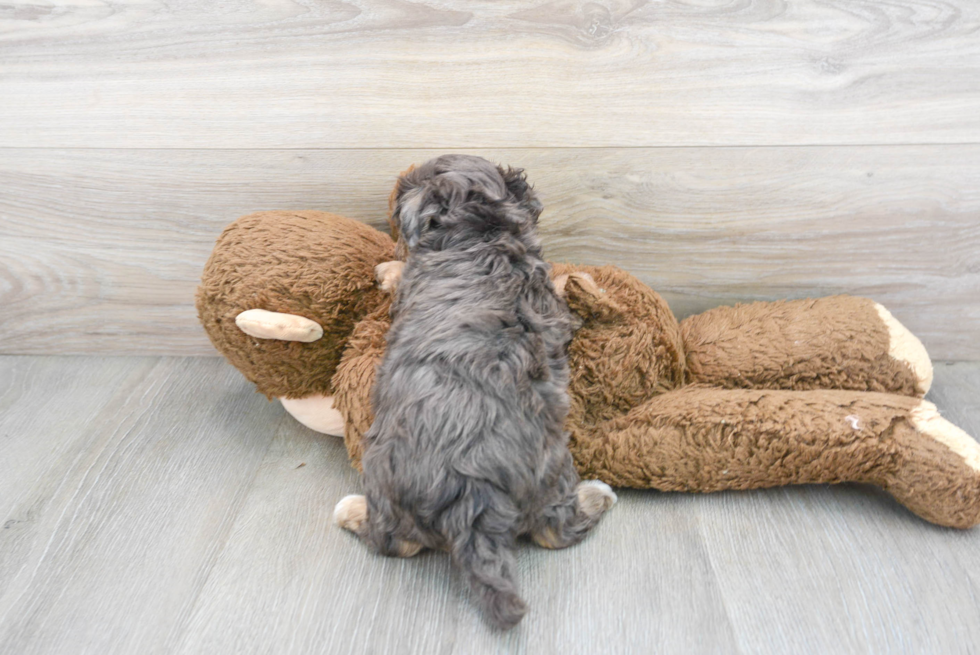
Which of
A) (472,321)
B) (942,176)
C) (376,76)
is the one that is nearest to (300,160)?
(376,76)

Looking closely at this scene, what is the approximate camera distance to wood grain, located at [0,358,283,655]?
964 mm

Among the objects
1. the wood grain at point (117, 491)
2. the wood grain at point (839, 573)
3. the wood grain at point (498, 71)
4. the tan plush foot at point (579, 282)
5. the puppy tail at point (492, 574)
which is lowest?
the wood grain at point (117, 491)

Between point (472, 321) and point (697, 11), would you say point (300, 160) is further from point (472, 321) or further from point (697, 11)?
point (697, 11)

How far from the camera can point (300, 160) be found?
131 cm

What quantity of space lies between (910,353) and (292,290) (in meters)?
1.14

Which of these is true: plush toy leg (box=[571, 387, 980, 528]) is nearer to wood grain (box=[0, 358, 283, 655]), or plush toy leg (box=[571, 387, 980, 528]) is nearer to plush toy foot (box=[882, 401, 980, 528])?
plush toy foot (box=[882, 401, 980, 528])

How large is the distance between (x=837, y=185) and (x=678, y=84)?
38cm

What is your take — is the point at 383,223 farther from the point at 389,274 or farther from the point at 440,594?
the point at 440,594

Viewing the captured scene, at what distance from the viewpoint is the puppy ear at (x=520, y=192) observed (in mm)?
1098

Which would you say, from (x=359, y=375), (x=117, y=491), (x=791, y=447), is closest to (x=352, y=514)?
(x=359, y=375)

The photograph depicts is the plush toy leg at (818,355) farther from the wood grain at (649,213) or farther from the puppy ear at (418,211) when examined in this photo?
the puppy ear at (418,211)

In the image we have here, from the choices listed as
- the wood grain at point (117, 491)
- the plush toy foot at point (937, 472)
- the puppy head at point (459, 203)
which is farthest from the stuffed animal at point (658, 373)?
the wood grain at point (117, 491)

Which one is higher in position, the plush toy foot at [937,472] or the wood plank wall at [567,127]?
the wood plank wall at [567,127]

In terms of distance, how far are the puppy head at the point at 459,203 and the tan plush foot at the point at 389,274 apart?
0.06 meters
